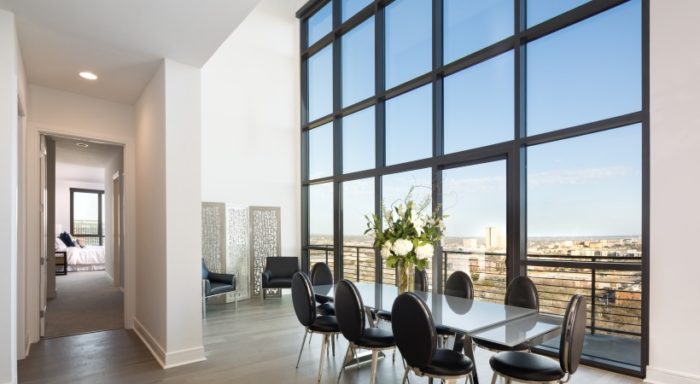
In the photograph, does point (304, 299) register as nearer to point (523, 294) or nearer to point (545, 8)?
point (523, 294)

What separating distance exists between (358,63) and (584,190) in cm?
408

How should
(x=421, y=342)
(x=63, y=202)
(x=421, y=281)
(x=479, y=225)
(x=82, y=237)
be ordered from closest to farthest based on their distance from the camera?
(x=421, y=342) < (x=421, y=281) < (x=479, y=225) < (x=63, y=202) < (x=82, y=237)

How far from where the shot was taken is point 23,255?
4.02 metres

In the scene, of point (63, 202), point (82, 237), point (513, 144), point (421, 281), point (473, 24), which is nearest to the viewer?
point (421, 281)

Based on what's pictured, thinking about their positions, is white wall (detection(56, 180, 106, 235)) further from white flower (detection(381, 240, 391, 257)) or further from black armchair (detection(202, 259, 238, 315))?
white flower (detection(381, 240, 391, 257))

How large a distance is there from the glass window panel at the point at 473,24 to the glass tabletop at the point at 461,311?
3.04 m

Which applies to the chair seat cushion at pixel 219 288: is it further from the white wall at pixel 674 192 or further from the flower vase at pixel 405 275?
the white wall at pixel 674 192

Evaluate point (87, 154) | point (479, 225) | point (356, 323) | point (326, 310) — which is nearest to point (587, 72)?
point (479, 225)

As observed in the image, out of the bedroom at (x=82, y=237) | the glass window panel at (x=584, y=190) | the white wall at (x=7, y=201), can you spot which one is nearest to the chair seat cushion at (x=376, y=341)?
the glass window panel at (x=584, y=190)

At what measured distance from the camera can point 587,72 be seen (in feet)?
12.8

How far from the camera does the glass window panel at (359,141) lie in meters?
6.37

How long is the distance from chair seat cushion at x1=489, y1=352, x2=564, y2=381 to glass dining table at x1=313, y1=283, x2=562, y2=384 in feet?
0.40

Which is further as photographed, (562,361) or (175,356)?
(175,356)

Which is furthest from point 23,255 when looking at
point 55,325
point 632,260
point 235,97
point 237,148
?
point 632,260
